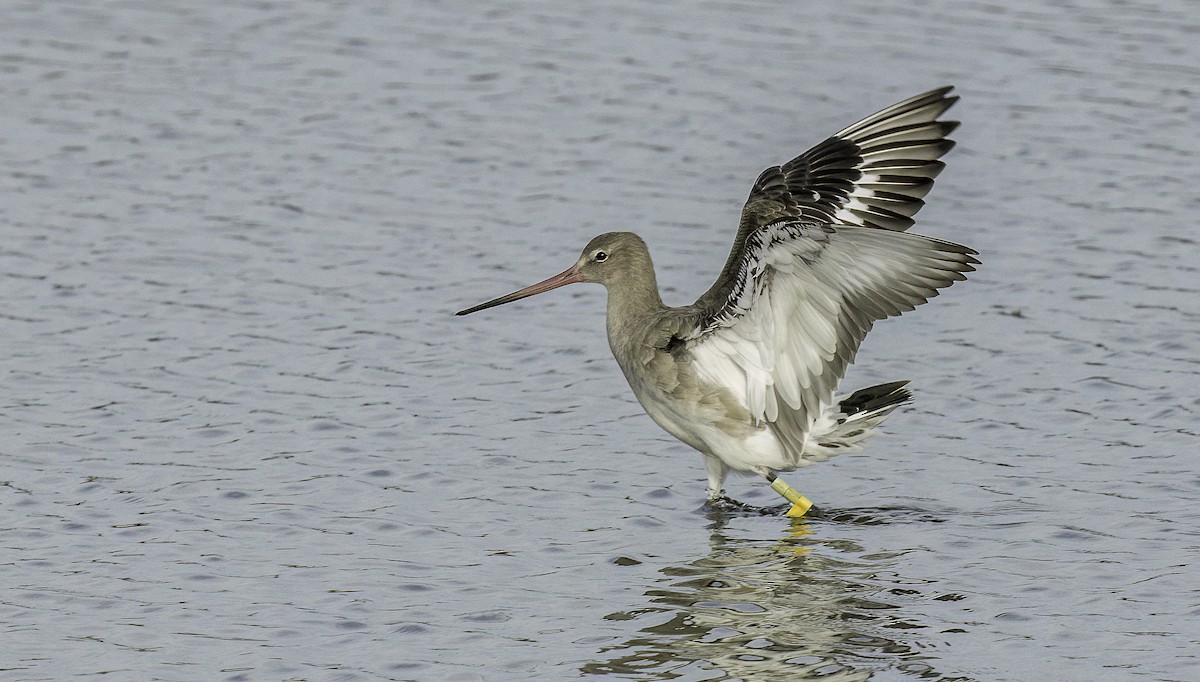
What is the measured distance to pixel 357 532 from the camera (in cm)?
898

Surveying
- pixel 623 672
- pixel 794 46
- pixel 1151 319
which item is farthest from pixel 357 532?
pixel 794 46

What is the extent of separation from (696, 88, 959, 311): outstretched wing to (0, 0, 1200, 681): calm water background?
145 cm

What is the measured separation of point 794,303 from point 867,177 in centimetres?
129

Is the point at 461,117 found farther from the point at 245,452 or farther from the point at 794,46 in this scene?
the point at 245,452

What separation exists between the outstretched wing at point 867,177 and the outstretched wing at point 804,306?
0.52m

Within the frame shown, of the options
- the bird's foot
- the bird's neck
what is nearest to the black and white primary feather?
the bird's foot

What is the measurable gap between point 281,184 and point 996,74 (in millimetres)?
6365

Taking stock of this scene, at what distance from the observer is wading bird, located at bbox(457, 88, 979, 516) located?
8297mm

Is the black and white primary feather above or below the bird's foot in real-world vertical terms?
above

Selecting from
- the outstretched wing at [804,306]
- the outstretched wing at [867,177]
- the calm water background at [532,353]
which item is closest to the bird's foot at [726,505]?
the calm water background at [532,353]

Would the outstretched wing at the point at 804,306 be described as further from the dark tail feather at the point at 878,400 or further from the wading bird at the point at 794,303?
the dark tail feather at the point at 878,400

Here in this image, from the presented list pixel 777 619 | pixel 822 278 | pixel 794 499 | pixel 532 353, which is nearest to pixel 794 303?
pixel 822 278

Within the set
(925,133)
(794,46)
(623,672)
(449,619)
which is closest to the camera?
(623,672)

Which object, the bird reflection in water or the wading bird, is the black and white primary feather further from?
the bird reflection in water
